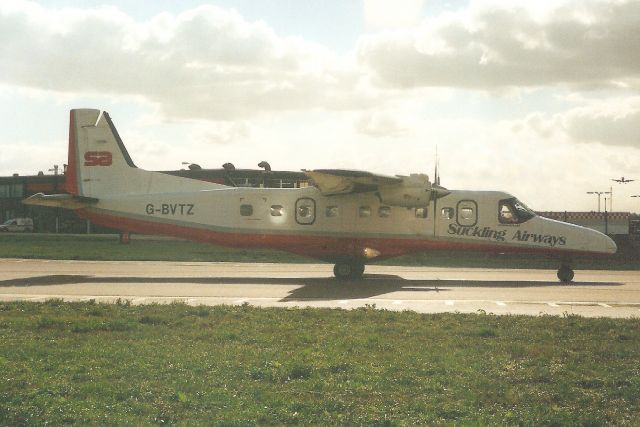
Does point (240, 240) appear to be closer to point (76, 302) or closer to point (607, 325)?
point (76, 302)

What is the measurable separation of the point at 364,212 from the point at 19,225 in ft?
233

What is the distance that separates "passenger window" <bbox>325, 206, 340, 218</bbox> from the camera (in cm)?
2159

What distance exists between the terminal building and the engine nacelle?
28.0m

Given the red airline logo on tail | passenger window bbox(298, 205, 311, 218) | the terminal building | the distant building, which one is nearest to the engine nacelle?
passenger window bbox(298, 205, 311, 218)

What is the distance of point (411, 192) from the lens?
2097 centimetres

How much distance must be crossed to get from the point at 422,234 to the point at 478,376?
44.8 ft

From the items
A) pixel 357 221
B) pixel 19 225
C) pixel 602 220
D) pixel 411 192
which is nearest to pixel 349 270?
pixel 357 221

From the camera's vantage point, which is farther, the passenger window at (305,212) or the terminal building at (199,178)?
the terminal building at (199,178)

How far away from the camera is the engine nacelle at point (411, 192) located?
20.9m

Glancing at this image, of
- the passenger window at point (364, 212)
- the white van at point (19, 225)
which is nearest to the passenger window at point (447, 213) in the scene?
the passenger window at point (364, 212)

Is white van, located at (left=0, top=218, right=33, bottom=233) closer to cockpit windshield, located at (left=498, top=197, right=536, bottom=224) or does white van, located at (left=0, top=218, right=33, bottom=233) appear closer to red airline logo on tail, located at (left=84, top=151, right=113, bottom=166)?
red airline logo on tail, located at (left=84, top=151, right=113, bottom=166)

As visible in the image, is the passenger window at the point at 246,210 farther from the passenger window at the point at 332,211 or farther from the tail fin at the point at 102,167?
the passenger window at the point at 332,211

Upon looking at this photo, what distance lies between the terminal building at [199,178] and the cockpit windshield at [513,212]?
83.3 ft

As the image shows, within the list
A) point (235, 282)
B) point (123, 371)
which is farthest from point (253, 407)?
point (235, 282)
